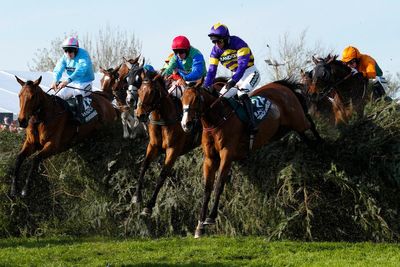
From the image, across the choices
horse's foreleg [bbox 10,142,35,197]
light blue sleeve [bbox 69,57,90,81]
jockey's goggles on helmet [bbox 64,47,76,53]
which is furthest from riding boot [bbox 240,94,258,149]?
horse's foreleg [bbox 10,142,35,197]

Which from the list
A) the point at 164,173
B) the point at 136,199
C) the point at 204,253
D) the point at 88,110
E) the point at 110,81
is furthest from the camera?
the point at 110,81

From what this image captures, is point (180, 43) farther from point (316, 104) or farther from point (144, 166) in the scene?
point (316, 104)

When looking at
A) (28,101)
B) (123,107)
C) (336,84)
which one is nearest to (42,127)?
(28,101)

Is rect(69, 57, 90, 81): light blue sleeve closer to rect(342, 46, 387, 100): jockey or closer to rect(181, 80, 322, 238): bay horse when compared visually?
rect(181, 80, 322, 238): bay horse

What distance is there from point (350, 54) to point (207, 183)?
4.65m

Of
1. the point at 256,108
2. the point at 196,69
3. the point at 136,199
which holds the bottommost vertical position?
the point at 136,199

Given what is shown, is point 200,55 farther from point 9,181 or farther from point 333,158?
point 9,181

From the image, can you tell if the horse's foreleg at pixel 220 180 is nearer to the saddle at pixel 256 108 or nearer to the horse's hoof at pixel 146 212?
the saddle at pixel 256 108

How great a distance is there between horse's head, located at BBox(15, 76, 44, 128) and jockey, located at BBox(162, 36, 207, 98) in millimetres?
2054

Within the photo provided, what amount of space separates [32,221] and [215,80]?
3851 millimetres

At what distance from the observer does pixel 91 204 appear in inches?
487

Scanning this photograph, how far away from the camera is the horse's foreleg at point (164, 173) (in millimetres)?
11031

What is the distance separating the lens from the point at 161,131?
11.5m

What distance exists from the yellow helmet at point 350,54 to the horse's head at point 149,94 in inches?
159
